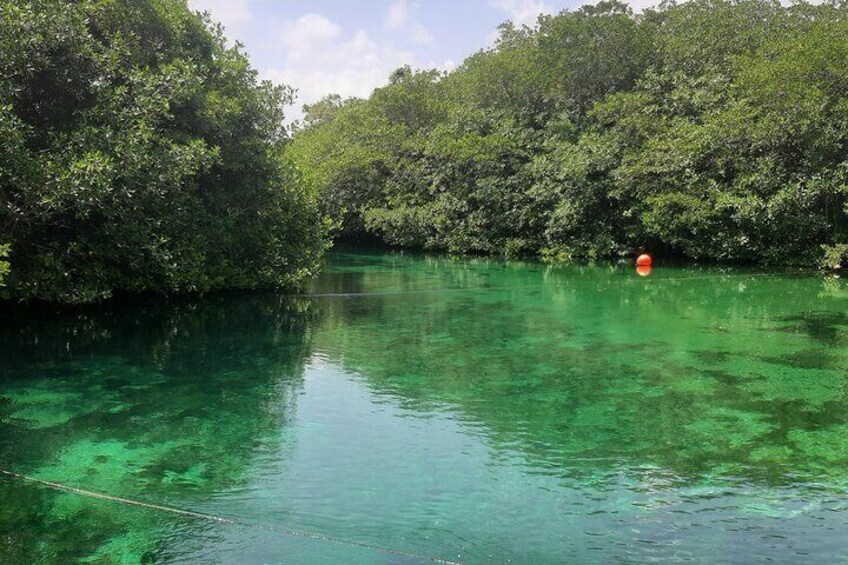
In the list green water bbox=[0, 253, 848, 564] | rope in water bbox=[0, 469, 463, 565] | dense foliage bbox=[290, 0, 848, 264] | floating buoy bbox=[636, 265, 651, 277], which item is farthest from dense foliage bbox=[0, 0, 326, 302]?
floating buoy bbox=[636, 265, 651, 277]

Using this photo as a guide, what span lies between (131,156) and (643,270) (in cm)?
1359

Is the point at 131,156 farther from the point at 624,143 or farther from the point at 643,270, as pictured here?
the point at 624,143

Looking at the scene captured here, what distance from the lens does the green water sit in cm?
374

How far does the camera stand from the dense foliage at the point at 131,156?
335 inches

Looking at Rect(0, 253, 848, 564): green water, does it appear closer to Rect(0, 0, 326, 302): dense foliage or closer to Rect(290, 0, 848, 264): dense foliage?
Rect(0, 0, 326, 302): dense foliage

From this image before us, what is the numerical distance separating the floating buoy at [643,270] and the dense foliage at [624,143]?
1.42m

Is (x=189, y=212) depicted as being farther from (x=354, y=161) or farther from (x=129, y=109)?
(x=354, y=161)

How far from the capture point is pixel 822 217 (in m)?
17.3

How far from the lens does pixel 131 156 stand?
8.87 m

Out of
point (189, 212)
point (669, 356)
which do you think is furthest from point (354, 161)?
point (669, 356)

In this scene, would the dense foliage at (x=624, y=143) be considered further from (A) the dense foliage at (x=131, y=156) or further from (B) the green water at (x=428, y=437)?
(B) the green water at (x=428, y=437)

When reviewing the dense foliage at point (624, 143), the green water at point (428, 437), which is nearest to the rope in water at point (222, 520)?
the green water at point (428, 437)

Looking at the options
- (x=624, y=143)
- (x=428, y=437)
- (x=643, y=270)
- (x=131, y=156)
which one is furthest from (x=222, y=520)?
(x=624, y=143)

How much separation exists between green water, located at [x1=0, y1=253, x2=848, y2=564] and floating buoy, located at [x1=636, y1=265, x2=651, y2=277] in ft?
21.2
